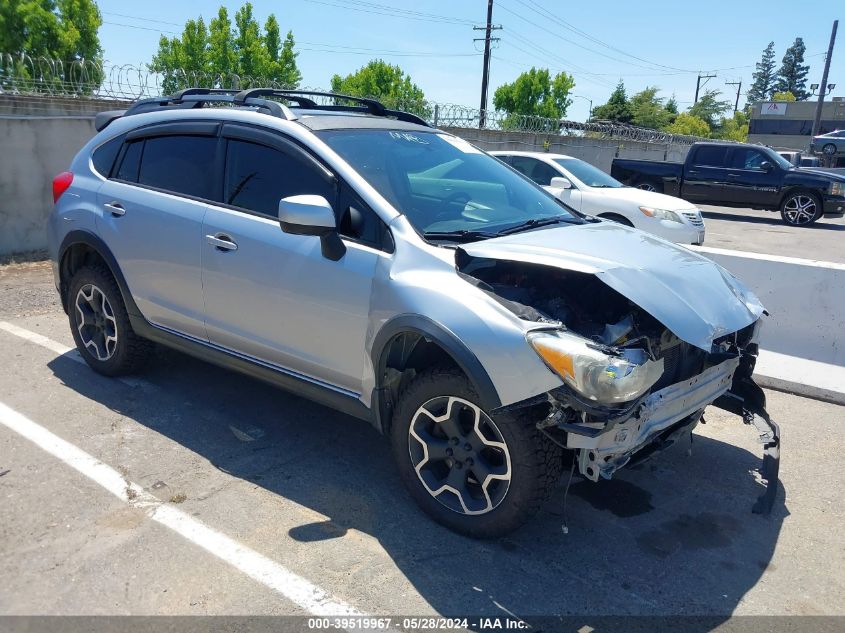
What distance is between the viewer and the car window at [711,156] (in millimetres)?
17125

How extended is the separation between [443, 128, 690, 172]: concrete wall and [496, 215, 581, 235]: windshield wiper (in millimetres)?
13380

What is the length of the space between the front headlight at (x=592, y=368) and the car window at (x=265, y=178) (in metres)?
1.50

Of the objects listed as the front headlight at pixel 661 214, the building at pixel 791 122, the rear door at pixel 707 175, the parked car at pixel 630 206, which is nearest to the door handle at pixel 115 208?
the parked car at pixel 630 206

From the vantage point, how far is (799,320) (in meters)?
5.68

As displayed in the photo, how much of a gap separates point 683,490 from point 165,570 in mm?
2678

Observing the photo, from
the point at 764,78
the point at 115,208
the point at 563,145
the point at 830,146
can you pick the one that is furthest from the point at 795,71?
the point at 115,208

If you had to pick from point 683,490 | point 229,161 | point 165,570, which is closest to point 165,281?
point 229,161

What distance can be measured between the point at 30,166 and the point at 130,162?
5.22 meters

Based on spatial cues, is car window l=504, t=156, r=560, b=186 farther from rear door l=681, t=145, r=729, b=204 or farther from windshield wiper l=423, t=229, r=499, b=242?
windshield wiper l=423, t=229, r=499, b=242

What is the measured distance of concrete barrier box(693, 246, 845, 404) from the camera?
5.40 metres

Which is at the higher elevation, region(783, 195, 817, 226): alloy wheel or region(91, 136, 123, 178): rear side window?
region(91, 136, 123, 178): rear side window

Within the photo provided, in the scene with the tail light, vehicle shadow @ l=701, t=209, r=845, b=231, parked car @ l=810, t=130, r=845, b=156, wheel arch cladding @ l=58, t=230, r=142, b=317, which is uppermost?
parked car @ l=810, t=130, r=845, b=156

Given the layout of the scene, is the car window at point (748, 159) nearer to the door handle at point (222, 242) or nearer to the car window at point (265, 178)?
the car window at point (265, 178)

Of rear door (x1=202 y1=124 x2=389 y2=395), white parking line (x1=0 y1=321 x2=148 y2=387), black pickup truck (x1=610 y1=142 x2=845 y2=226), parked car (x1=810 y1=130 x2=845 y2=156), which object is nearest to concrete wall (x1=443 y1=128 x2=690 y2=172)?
black pickup truck (x1=610 y1=142 x2=845 y2=226)
